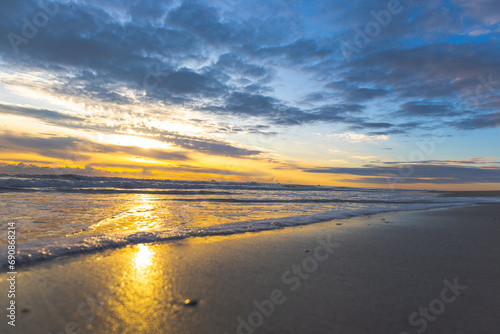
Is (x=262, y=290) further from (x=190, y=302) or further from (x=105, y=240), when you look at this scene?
(x=105, y=240)

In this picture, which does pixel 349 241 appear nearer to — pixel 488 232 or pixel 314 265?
pixel 314 265

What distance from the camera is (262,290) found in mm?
3162

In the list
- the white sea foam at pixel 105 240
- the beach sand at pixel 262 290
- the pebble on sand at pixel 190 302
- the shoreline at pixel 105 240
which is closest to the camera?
the beach sand at pixel 262 290

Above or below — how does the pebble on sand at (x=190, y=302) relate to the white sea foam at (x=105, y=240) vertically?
below

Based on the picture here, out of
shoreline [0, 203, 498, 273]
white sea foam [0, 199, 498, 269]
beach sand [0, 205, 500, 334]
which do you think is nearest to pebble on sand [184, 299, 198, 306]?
beach sand [0, 205, 500, 334]

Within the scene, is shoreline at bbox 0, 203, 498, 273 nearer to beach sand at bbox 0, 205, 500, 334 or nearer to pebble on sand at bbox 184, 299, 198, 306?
beach sand at bbox 0, 205, 500, 334

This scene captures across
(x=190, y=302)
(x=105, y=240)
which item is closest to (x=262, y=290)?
(x=190, y=302)

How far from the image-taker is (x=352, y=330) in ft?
7.66

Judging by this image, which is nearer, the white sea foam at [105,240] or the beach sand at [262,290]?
the beach sand at [262,290]

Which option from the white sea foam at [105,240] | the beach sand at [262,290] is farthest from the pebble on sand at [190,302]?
the white sea foam at [105,240]

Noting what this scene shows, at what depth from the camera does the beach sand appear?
2432 millimetres

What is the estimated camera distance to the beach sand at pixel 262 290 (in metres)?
2.43

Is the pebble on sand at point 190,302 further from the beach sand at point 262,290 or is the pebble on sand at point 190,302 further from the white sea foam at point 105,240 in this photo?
the white sea foam at point 105,240

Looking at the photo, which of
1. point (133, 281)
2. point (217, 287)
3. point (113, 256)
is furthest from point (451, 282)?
point (113, 256)
